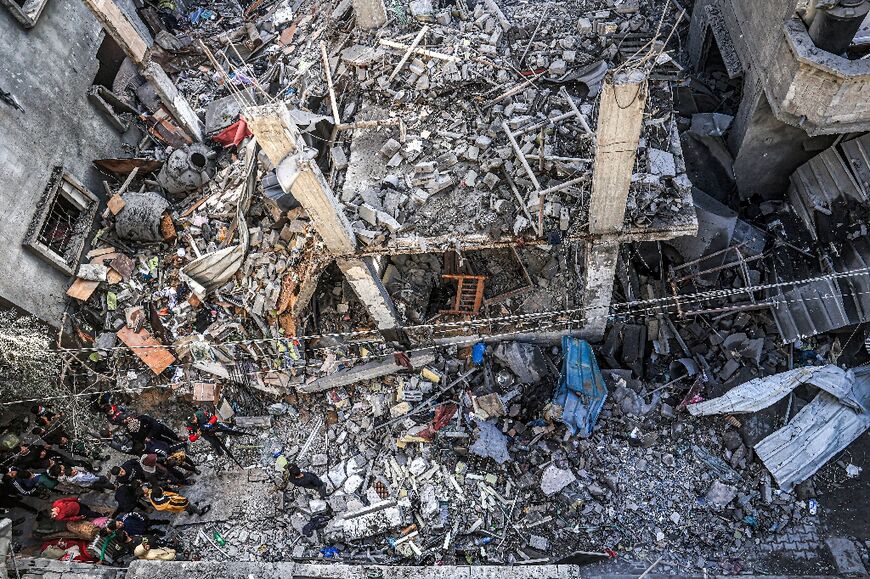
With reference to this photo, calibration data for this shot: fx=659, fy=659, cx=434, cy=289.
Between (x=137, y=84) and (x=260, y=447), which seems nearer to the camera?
(x=260, y=447)

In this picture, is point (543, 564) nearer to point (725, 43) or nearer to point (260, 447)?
point (260, 447)

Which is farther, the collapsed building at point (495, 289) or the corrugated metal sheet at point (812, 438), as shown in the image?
the corrugated metal sheet at point (812, 438)

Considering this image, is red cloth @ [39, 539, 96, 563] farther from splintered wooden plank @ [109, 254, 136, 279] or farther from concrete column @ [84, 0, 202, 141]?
concrete column @ [84, 0, 202, 141]

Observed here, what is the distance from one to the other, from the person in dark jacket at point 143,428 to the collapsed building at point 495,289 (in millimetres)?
1132

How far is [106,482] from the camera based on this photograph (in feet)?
39.5

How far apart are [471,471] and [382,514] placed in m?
1.65

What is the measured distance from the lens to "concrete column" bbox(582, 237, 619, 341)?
10.2 metres

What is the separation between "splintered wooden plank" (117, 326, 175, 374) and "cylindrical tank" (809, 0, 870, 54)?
11925mm

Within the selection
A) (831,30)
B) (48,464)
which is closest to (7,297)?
(48,464)

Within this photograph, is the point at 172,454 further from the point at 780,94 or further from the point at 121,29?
the point at 780,94

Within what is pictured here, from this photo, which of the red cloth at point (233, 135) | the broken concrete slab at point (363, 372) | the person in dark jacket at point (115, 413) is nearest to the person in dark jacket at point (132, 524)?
the person in dark jacket at point (115, 413)

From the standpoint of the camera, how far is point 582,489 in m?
10.9

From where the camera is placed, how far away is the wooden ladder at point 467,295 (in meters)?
12.4

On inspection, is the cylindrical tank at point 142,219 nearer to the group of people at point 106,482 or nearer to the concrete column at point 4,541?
the group of people at point 106,482
